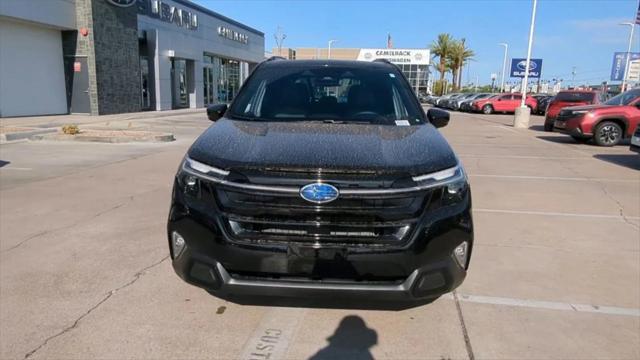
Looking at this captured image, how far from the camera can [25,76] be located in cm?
1850

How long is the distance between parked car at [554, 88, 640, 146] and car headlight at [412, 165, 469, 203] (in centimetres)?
1368

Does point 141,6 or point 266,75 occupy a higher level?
point 141,6

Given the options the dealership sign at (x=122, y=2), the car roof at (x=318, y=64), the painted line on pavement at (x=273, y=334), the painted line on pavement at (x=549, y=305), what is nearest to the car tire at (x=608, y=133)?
the car roof at (x=318, y=64)

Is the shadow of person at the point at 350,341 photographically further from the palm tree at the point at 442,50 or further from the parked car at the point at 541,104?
the palm tree at the point at 442,50

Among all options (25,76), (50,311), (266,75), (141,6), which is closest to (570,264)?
(266,75)

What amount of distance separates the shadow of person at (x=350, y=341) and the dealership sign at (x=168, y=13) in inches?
955

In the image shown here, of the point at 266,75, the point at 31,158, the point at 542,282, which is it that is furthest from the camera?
the point at 31,158

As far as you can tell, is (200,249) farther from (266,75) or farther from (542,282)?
(542,282)

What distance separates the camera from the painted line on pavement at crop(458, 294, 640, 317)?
3447 mm

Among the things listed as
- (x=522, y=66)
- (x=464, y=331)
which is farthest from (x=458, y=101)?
(x=464, y=331)

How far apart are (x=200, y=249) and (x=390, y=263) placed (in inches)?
41.3

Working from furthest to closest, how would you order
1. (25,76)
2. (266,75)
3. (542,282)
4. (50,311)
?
(25,76) → (266,75) → (542,282) → (50,311)

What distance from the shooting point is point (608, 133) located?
14.2m

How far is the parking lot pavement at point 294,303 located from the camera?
9.56 feet
